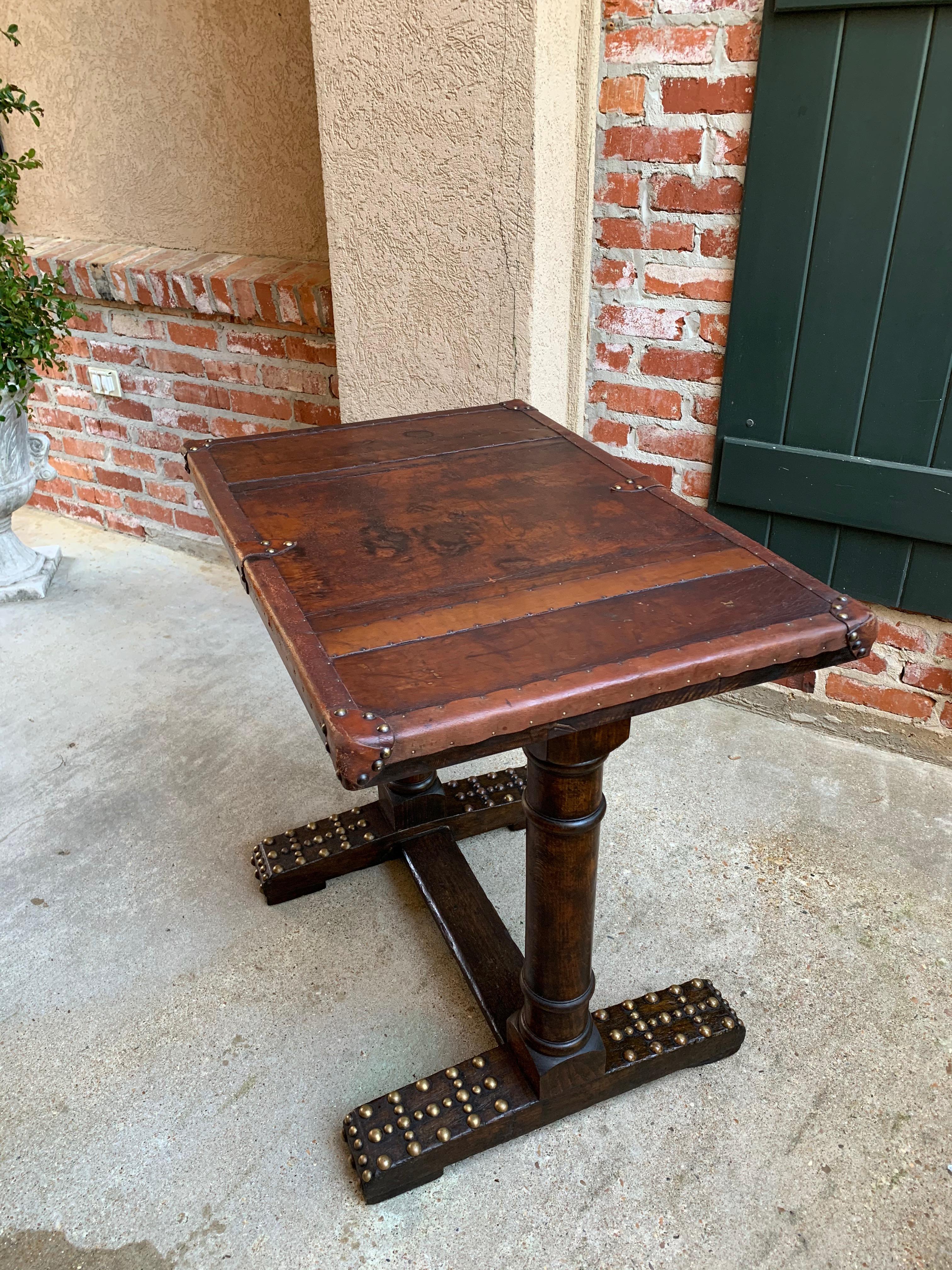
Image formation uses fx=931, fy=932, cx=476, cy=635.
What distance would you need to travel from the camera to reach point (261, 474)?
4.97ft

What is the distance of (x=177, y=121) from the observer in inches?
106

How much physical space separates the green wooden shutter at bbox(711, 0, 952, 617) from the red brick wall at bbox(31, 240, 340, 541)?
1.15 metres

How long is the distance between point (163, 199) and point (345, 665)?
2430 millimetres

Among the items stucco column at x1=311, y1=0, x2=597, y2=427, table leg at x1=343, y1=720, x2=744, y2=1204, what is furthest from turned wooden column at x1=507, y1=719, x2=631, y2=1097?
stucco column at x1=311, y1=0, x2=597, y2=427

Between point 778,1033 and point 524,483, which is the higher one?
point 524,483

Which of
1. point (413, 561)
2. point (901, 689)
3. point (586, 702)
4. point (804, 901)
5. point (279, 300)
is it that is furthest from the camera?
point (279, 300)

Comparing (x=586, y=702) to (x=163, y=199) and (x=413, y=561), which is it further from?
(x=163, y=199)

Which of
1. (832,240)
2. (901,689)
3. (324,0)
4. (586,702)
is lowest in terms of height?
(901,689)

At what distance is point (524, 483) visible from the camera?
58.2 inches

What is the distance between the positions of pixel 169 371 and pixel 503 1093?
239 centimetres

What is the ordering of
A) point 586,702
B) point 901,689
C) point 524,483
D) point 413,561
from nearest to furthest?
point 586,702 → point 413,561 → point 524,483 → point 901,689

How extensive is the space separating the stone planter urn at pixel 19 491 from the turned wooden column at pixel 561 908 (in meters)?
2.20

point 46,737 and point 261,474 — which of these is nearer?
point 261,474

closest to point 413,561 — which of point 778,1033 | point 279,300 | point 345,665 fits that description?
point 345,665
